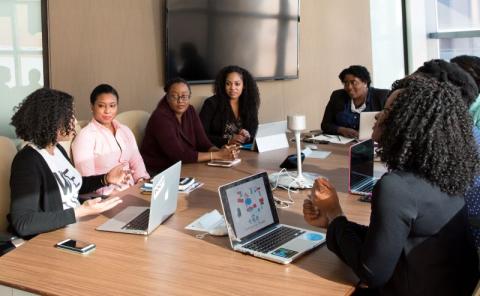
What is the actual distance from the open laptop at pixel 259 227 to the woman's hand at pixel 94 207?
1.94 feet

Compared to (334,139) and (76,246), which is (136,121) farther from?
(76,246)

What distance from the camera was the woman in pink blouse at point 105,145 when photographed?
272 centimetres

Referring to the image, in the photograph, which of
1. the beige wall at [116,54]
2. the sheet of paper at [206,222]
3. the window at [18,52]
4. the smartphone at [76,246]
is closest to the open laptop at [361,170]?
the sheet of paper at [206,222]

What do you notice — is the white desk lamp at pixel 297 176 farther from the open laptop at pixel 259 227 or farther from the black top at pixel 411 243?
the black top at pixel 411 243

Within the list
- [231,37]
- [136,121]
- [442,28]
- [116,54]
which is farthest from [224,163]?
[442,28]

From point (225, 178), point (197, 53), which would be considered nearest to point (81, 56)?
point (197, 53)

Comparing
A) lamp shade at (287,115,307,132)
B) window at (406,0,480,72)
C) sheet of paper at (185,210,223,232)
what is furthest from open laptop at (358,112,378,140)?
window at (406,0,480,72)

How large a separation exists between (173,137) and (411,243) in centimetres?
203

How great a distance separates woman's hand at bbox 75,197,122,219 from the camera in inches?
75.0

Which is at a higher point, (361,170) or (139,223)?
(361,170)

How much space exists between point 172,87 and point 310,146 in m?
0.99

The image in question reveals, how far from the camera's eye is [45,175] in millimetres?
2008

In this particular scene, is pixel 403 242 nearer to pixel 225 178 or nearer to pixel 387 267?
pixel 387 267

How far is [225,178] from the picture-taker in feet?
8.43
